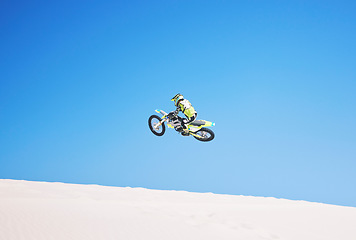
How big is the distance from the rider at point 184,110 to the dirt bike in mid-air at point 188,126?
0.13 metres

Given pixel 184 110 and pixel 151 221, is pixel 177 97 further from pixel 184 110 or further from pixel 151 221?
pixel 151 221

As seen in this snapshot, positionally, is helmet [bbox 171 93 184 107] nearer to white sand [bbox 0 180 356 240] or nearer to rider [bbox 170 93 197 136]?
rider [bbox 170 93 197 136]

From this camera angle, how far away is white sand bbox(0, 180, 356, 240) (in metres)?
7.89

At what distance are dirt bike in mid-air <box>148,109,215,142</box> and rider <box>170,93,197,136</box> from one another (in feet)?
0.42

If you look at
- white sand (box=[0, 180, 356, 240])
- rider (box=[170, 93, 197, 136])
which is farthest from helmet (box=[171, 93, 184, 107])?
white sand (box=[0, 180, 356, 240])

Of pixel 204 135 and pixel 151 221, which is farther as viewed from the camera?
pixel 204 135

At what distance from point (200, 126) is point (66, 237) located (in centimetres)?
673

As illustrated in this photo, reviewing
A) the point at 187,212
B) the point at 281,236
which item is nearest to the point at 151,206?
the point at 187,212

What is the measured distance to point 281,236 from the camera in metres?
8.82

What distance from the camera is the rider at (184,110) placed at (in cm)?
1190

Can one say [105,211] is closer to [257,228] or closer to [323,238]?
[257,228]

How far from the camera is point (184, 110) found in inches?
480

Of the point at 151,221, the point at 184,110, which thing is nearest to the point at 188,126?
the point at 184,110

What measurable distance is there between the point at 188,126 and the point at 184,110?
0.73m
